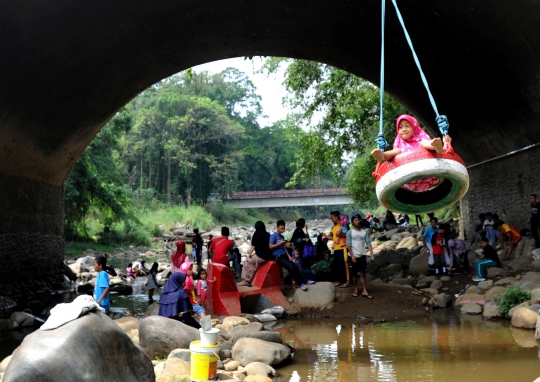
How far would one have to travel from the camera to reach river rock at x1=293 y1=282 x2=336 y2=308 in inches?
431

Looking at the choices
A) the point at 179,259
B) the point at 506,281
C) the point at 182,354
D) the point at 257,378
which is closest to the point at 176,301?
the point at 179,259

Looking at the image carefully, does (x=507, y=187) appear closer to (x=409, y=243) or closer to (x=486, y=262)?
(x=486, y=262)

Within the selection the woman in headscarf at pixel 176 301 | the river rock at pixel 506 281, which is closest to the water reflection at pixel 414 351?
the river rock at pixel 506 281

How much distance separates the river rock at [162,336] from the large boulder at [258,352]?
1.84 feet

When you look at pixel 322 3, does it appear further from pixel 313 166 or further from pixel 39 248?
pixel 313 166

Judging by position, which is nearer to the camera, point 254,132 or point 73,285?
point 73,285

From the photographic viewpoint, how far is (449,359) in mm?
7195

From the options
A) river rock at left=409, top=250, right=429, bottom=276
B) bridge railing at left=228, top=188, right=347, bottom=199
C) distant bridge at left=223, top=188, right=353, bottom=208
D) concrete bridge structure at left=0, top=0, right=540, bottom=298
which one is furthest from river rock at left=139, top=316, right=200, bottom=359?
distant bridge at left=223, top=188, right=353, bottom=208

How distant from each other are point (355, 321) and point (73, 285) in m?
9.47

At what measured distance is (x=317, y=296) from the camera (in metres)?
11.0

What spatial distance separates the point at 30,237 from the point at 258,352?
8.51 m

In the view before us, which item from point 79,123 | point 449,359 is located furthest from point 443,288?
point 79,123

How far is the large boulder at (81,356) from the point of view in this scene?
4.62 m

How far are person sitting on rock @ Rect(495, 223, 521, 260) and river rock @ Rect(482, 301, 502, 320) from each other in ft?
11.6
